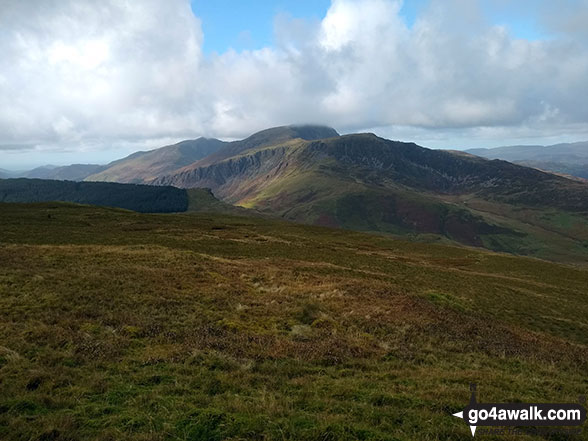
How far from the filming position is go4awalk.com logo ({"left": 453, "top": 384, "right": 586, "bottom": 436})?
9.94 metres

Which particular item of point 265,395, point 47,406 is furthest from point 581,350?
point 47,406

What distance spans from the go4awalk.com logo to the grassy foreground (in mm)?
552

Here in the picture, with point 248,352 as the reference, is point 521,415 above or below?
below

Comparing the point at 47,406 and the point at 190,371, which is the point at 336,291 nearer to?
the point at 190,371

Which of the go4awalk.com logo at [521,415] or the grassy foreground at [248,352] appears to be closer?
the grassy foreground at [248,352]

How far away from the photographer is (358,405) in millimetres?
10203

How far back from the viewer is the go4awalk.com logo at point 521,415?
9938 millimetres

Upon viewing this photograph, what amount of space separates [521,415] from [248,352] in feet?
32.7

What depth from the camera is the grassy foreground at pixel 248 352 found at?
8977 millimetres

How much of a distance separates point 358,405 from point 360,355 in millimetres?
5360

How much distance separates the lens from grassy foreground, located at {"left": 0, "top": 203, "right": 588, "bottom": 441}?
29.5ft

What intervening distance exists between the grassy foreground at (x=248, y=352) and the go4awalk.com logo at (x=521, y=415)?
55 centimetres

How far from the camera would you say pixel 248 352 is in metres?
14.3

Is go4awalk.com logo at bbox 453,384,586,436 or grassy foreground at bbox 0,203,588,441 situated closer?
grassy foreground at bbox 0,203,588,441
